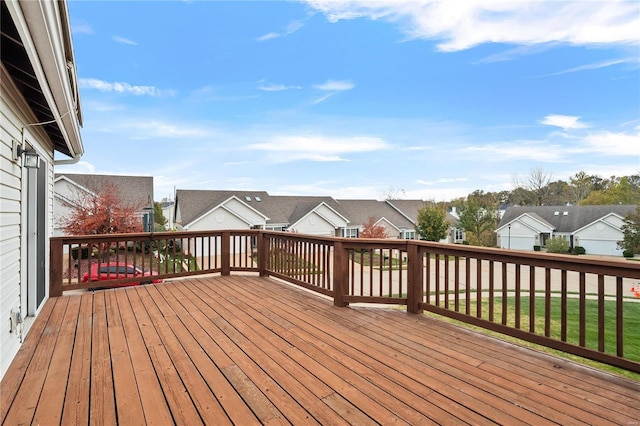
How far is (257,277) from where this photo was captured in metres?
5.25

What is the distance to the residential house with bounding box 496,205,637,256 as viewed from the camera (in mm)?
21781

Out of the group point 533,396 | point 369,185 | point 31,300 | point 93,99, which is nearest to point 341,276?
point 533,396

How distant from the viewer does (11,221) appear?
238 cm

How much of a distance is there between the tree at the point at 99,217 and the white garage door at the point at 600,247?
31.5 meters

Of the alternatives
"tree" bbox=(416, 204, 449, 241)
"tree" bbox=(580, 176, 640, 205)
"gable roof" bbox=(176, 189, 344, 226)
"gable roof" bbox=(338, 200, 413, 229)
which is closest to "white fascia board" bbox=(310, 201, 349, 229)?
"gable roof" bbox=(176, 189, 344, 226)

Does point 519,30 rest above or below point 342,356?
above

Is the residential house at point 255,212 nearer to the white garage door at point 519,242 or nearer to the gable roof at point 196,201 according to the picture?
the gable roof at point 196,201

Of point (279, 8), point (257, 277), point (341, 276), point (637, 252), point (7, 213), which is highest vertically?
point (279, 8)

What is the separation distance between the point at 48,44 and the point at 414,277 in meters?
3.53

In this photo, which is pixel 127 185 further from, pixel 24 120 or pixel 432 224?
pixel 432 224

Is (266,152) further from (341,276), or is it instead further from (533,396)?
(533,396)

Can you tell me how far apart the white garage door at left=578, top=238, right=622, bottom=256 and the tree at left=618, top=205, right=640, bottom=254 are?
271cm

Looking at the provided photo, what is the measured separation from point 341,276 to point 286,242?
1.39 metres

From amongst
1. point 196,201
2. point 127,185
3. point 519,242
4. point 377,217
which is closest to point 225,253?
point 196,201
